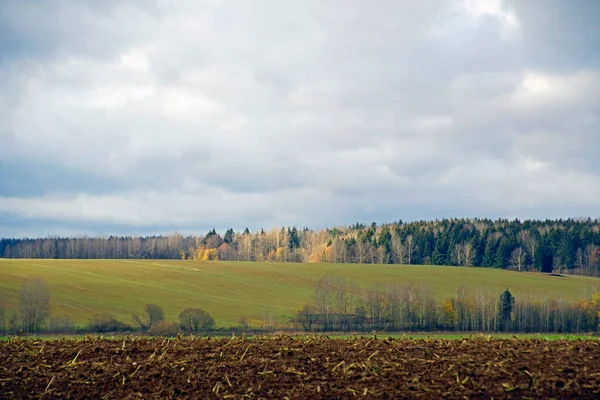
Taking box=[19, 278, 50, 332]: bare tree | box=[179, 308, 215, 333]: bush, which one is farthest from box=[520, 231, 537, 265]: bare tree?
box=[19, 278, 50, 332]: bare tree

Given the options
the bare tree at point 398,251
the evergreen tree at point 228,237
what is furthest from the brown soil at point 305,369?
the evergreen tree at point 228,237

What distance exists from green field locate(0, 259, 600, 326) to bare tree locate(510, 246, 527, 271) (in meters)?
16.6

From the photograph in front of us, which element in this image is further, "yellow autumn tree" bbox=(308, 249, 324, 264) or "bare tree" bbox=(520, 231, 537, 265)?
"yellow autumn tree" bbox=(308, 249, 324, 264)

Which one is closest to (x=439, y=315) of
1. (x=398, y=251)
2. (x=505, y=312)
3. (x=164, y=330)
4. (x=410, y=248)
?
(x=505, y=312)

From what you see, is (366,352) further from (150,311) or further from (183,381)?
(150,311)

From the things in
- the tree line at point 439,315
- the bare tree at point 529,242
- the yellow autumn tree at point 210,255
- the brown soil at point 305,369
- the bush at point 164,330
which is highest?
the bare tree at point 529,242

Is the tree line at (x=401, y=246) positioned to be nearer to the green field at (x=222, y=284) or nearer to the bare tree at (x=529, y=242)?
the bare tree at (x=529, y=242)

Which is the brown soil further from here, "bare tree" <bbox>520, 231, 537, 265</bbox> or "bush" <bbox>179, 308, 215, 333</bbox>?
"bare tree" <bbox>520, 231, 537, 265</bbox>

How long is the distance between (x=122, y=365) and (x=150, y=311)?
46830 millimetres

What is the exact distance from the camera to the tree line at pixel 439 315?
62.5 meters

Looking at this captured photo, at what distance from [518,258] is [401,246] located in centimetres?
3128

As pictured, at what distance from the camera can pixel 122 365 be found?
14055mm

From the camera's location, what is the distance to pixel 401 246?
14950 centimetres

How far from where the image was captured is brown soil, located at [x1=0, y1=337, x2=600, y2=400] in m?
12.2
